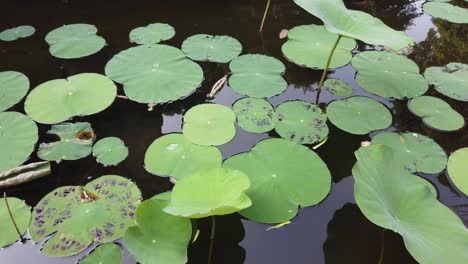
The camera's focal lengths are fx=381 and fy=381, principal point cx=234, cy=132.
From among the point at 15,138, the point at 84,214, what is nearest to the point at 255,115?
the point at 84,214

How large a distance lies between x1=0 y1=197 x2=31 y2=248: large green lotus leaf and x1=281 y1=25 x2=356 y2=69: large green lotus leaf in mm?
2144

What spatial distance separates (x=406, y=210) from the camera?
5.92ft

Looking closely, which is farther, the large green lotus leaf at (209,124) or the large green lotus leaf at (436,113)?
the large green lotus leaf at (436,113)

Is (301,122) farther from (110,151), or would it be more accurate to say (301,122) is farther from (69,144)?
(69,144)

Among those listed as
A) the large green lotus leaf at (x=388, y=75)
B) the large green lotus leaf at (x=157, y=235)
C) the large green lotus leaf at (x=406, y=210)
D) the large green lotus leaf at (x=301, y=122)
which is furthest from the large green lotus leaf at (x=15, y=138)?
the large green lotus leaf at (x=388, y=75)

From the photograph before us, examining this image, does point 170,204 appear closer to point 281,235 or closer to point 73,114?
point 281,235

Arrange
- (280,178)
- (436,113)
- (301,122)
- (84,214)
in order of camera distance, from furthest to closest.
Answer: (436,113), (301,122), (280,178), (84,214)

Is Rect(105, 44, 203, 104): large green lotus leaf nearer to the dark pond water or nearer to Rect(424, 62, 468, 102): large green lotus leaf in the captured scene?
the dark pond water

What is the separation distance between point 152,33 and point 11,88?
1163 mm

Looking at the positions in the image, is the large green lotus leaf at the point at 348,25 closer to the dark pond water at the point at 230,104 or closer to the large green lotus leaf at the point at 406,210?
the dark pond water at the point at 230,104

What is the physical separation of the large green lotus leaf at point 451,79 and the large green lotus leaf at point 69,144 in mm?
2529

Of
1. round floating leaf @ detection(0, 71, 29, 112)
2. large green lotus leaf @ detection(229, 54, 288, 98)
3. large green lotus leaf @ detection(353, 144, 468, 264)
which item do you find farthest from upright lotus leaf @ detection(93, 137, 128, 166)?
large green lotus leaf @ detection(353, 144, 468, 264)

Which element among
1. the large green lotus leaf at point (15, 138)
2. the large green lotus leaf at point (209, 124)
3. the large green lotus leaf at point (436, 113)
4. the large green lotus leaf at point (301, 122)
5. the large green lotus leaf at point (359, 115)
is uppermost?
the large green lotus leaf at point (436, 113)

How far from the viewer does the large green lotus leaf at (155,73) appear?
2.64 metres
